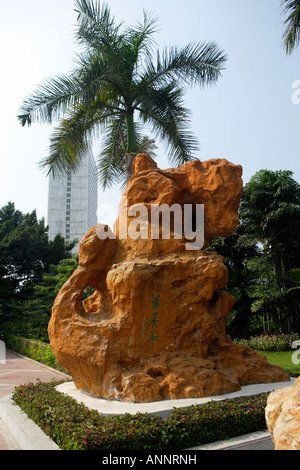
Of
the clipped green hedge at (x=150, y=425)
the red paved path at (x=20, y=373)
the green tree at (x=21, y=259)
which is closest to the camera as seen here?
the clipped green hedge at (x=150, y=425)

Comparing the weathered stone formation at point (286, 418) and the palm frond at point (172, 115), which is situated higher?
the palm frond at point (172, 115)

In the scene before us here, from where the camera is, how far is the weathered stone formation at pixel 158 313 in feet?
19.2

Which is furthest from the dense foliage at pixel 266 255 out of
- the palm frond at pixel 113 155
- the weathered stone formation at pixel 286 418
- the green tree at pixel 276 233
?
the weathered stone formation at pixel 286 418

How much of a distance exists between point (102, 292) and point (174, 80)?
7.08m

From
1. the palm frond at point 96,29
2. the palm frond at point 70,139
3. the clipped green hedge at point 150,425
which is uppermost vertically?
the palm frond at point 96,29

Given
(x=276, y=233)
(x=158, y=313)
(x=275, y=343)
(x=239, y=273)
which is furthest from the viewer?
(x=239, y=273)

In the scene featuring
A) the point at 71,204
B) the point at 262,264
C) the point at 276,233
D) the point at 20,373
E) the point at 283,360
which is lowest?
the point at 20,373

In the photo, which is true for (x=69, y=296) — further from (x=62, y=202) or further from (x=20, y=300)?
(x=62, y=202)

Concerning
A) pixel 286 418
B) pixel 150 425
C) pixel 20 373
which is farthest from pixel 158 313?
pixel 20 373

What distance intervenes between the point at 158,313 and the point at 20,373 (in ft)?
26.7

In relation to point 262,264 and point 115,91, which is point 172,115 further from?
point 262,264

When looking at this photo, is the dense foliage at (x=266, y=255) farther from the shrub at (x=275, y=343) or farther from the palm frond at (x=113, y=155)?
the palm frond at (x=113, y=155)

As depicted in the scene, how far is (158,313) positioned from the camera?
623 cm

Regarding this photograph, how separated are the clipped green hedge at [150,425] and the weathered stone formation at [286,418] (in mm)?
2213
